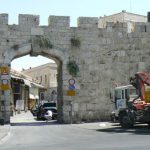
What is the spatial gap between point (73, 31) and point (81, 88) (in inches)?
135

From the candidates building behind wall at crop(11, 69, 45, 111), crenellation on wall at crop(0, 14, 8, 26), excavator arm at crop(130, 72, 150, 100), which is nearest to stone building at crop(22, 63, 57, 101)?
building behind wall at crop(11, 69, 45, 111)

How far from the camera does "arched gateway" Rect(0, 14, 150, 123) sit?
25.7 m

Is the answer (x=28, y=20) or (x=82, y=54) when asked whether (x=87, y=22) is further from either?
(x=28, y=20)

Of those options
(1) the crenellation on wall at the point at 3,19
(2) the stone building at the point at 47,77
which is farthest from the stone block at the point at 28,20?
(2) the stone building at the point at 47,77

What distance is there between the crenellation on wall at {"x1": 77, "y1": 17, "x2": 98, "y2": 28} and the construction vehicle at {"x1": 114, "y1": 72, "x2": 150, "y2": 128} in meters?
5.60

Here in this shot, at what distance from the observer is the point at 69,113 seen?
26.0 metres

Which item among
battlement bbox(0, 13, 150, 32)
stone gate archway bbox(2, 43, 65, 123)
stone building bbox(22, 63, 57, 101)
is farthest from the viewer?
stone building bbox(22, 63, 57, 101)

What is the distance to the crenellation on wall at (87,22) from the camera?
1053 inches

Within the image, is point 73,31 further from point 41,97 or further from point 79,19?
point 41,97

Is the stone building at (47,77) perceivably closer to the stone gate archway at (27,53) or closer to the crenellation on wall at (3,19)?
the stone gate archway at (27,53)

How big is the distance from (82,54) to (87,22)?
1956mm

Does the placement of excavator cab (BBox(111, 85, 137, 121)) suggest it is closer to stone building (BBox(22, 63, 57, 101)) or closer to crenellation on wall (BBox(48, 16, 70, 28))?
crenellation on wall (BBox(48, 16, 70, 28))

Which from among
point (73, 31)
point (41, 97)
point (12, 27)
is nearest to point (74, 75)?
point (73, 31)

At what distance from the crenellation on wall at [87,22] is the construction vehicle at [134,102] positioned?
5597mm
